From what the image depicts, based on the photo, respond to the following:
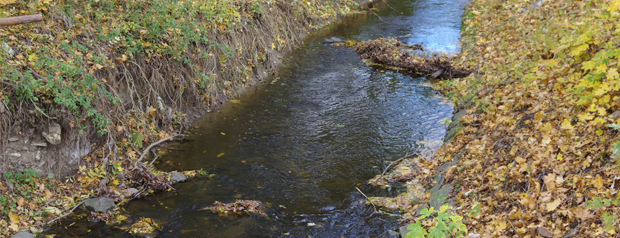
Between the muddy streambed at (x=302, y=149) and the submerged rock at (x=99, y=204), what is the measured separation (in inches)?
8.5

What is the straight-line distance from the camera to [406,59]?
1189 centimetres

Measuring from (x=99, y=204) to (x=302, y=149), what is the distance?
3.06m

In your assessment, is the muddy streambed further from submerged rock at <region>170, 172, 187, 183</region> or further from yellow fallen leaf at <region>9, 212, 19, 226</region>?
yellow fallen leaf at <region>9, 212, 19, 226</region>

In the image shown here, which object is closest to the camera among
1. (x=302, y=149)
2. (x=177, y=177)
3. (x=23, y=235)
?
(x=23, y=235)

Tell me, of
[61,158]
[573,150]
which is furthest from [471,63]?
[61,158]

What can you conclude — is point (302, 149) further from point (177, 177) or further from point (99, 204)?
point (99, 204)

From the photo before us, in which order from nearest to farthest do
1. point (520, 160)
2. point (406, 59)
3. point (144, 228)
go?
point (520, 160), point (144, 228), point (406, 59)

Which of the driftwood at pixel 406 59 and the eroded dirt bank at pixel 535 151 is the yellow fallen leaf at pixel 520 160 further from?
the driftwood at pixel 406 59

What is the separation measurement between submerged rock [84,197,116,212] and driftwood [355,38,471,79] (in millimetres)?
7542

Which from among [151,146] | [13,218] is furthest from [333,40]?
[13,218]

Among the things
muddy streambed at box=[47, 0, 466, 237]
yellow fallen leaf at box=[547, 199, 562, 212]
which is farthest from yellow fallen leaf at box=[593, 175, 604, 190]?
muddy streambed at box=[47, 0, 466, 237]

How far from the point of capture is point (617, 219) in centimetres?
356

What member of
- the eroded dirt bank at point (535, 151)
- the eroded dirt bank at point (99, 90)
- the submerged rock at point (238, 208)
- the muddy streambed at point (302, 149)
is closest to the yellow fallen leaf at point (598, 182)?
the eroded dirt bank at point (535, 151)

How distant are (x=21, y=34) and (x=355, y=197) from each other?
5102 millimetres
